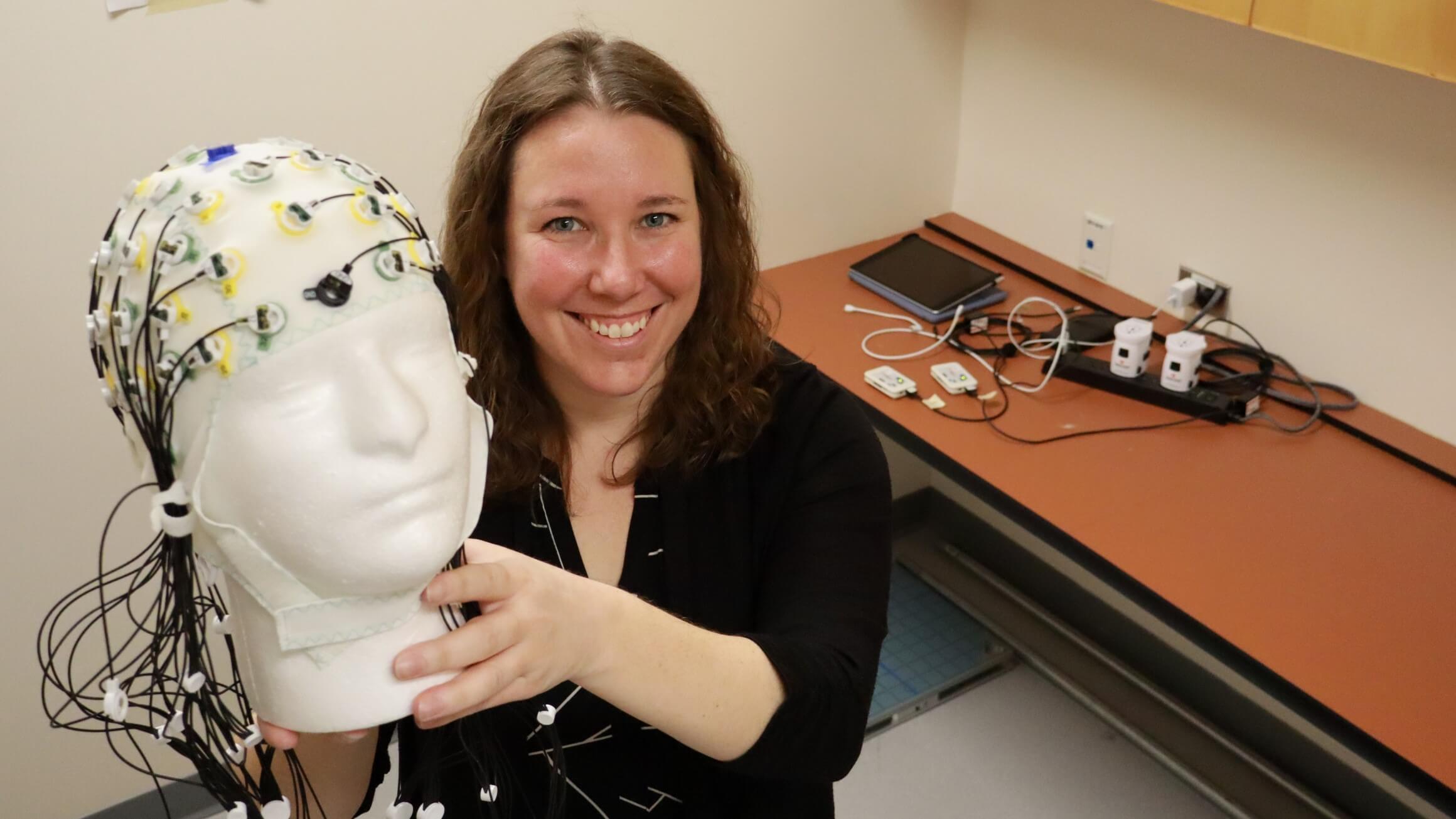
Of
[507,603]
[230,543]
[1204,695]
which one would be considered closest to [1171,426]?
[1204,695]

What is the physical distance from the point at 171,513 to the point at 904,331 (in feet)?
5.79

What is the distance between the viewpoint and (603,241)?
1265 mm

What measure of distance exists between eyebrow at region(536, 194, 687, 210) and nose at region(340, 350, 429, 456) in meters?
0.46

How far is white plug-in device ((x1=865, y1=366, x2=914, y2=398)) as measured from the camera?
2.21 meters

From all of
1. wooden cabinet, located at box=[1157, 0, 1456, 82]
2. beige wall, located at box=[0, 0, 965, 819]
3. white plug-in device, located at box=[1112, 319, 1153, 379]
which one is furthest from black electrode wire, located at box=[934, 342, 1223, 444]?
beige wall, located at box=[0, 0, 965, 819]

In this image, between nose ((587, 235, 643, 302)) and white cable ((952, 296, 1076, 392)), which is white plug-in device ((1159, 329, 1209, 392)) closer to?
white cable ((952, 296, 1076, 392))

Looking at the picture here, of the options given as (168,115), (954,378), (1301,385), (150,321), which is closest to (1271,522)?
(1301,385)

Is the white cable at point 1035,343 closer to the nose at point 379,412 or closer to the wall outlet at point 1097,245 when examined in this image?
the wall outlet at point 1097,245

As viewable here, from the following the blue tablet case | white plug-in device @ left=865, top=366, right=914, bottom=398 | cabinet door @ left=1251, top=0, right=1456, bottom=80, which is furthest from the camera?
the blue tablet case

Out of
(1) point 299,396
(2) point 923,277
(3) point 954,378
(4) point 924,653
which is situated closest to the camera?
(1) point 299,396

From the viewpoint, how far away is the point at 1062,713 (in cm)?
259

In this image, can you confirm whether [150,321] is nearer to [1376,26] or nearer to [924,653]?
[1376,26]

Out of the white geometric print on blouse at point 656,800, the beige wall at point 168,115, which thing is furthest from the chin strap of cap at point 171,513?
the beige wall at point 168,115

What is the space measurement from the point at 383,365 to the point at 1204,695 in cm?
218
